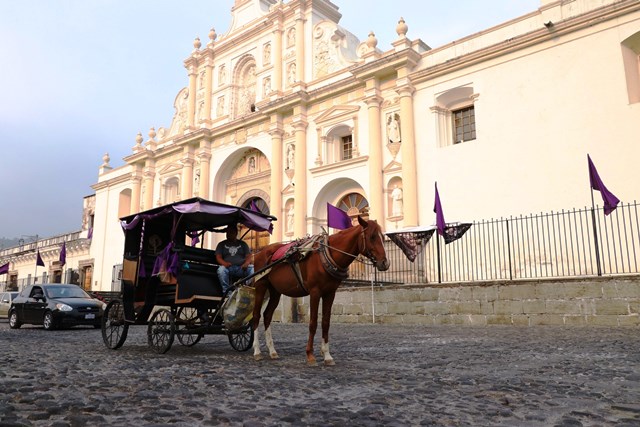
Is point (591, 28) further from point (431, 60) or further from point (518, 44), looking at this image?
point (431, 60)

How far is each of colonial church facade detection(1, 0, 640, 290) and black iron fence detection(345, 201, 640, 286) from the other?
0.81 m

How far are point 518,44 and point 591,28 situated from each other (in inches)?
85.0

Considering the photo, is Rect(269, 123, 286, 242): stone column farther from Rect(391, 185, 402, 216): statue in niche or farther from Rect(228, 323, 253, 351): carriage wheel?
Rect(228, 323, 253, 351): carriage wheel

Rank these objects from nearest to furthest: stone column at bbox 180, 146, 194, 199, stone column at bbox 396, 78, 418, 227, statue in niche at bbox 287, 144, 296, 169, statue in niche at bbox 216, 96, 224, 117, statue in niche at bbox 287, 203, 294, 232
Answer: stone column at bbox 396, 78, 418, 227, statue in niche at bbox 287, 203, 294, 232, statue in niche at bbox 287, 144, 296, 169, stone column at bbox 180, 146, 194, 199, statue in niche at bbox 216, 96, 224, 117

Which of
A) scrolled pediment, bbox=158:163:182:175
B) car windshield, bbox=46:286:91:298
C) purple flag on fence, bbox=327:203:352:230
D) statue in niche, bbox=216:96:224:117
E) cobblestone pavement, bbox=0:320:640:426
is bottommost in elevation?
cobblestone pavement, bbox=0:320:640:426

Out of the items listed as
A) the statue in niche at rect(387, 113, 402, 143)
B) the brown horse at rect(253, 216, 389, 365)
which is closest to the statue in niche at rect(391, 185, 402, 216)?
the statue in niche at rect(387, 113, 402, 143)

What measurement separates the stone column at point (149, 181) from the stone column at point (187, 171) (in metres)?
3.30

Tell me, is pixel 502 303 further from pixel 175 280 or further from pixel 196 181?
pixel 196 181

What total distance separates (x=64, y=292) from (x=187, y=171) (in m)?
13.6

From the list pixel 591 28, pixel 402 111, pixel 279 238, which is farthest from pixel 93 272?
pixel 591 28

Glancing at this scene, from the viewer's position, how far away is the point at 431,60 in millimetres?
18859

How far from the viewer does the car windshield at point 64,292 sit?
47.7 feet

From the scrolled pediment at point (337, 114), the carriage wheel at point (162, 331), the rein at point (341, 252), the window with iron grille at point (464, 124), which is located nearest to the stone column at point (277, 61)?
the scrolled pediment at point (337, 114)

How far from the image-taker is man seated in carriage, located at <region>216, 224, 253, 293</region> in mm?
7117
